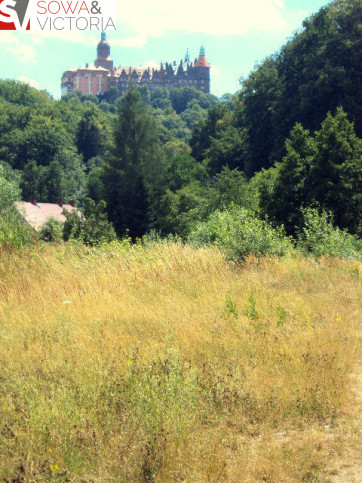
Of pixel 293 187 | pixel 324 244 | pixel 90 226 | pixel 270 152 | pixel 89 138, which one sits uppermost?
pixel 89 138

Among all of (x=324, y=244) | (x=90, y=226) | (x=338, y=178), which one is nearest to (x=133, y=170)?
(x=90, y=226)

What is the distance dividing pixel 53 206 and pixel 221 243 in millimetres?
58688

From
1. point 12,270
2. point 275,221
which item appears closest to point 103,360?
point 12,270

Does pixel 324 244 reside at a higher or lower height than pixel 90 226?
higher

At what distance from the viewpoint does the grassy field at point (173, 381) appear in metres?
3.59

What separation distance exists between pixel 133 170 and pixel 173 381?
49.6m

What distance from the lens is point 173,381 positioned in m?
4.21

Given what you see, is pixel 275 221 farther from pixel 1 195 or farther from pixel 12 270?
pixel 1 195

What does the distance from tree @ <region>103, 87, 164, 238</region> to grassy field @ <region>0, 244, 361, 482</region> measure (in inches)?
1488

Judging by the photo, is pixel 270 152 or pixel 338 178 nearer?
pixel 338 178

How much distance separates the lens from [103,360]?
4824 millimetres

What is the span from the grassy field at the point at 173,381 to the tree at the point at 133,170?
37.8 metres

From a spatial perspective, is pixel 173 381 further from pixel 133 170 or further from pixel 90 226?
pixel 133 170

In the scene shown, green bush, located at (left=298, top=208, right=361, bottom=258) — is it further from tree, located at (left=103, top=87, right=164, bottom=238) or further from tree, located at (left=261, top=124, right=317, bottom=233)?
tree, located at (left=103, top=87, right=164, bottom=238)
